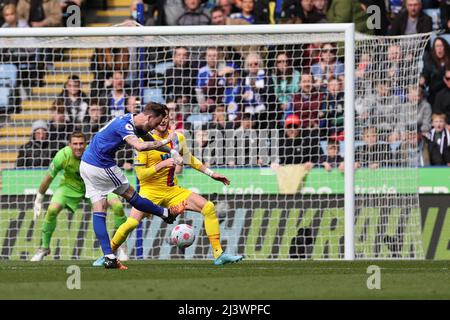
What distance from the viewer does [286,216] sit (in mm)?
18703

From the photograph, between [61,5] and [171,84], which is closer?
[171,84]

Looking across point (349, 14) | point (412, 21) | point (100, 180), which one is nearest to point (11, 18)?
point (349, 14)

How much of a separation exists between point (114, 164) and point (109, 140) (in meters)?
0.41

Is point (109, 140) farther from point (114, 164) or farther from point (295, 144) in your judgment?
point (295, 144)

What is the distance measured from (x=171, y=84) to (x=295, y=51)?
2080 millimetres

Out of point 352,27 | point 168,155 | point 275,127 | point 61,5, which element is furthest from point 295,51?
point 61,5

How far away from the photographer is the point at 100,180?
15203 millimetres

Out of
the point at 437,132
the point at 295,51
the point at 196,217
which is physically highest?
the point at 295,51

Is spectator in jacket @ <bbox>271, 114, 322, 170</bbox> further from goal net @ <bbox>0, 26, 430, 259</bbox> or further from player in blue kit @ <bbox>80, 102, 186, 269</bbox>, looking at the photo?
player in blue kit @ <bbox>80, 102, 186, 269</bbox>

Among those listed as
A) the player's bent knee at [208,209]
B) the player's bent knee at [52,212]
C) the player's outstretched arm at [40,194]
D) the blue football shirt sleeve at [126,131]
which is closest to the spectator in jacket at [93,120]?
the player's outstretched arm at [40,194]

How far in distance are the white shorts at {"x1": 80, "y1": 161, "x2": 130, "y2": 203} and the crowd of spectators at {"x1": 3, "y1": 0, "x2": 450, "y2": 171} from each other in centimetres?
382

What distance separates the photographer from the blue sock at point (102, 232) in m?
15.0

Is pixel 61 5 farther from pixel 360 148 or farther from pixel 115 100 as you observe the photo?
pixel 360 148

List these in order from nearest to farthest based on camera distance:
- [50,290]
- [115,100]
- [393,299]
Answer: [393,299] → [50,290] → [115,100]
